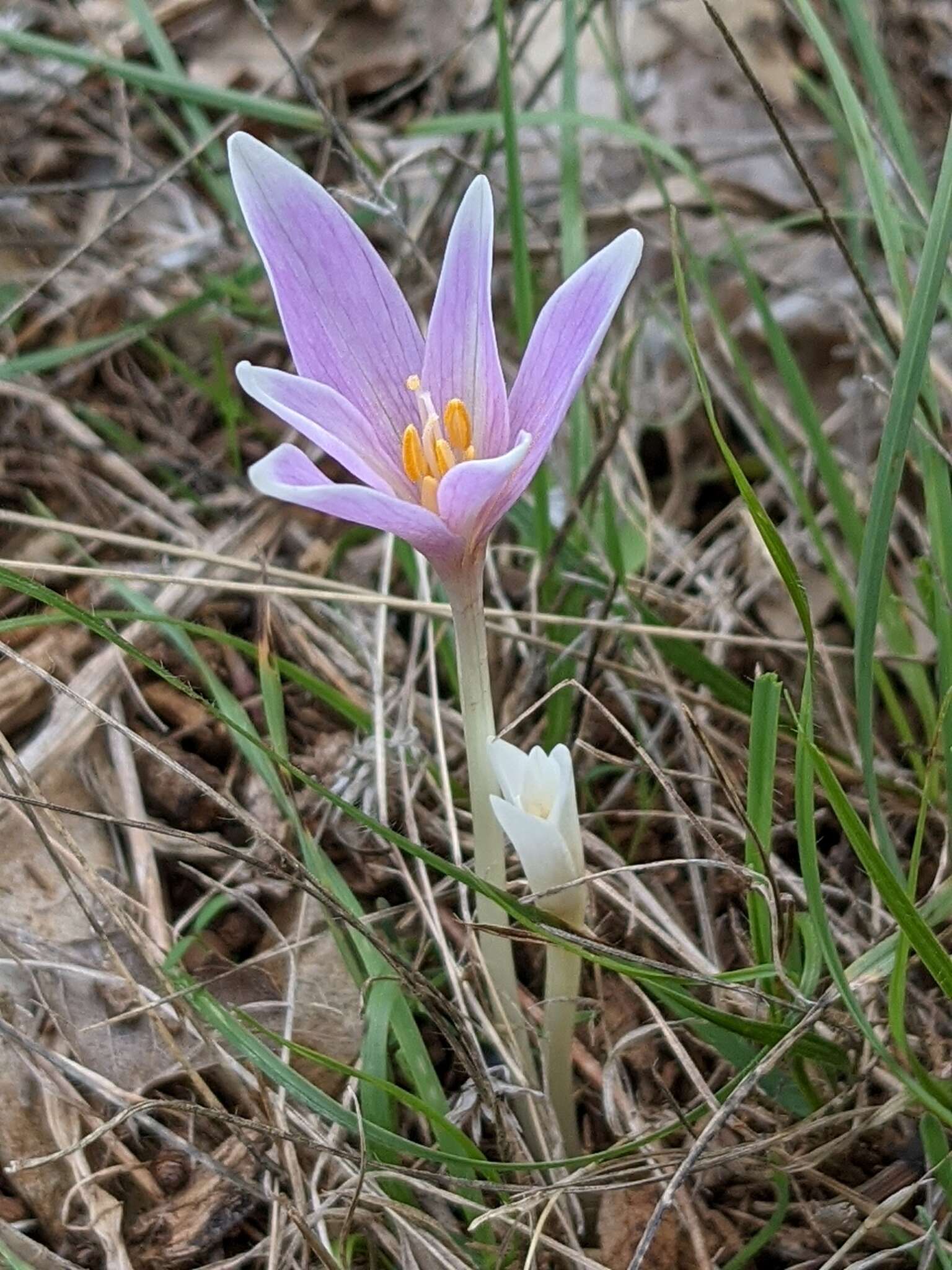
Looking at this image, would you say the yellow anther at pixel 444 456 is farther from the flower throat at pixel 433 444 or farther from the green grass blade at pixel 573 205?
the green grass blade at pixel 573 205

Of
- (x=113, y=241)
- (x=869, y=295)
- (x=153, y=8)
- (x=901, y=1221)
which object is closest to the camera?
(x=901, y=1221)

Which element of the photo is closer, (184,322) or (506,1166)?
(506,1166)

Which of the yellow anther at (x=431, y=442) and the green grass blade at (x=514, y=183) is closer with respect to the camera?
the yellow anther at (x=431, y=442)

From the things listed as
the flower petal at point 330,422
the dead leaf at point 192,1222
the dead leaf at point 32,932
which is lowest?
the dead leaf at point 192,1222

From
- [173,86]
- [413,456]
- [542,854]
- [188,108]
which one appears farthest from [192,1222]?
[188,108]

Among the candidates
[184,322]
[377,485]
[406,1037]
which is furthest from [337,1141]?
[184,322]

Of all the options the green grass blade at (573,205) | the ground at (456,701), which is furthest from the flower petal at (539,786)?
the green grass blade at (573,205)

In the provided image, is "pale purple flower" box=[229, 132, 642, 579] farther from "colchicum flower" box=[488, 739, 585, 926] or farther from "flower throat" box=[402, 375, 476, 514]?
"colchicum flower" box=[488, 739, 585, 926]

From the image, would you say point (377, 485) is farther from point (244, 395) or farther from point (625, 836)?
point (244, 395)
